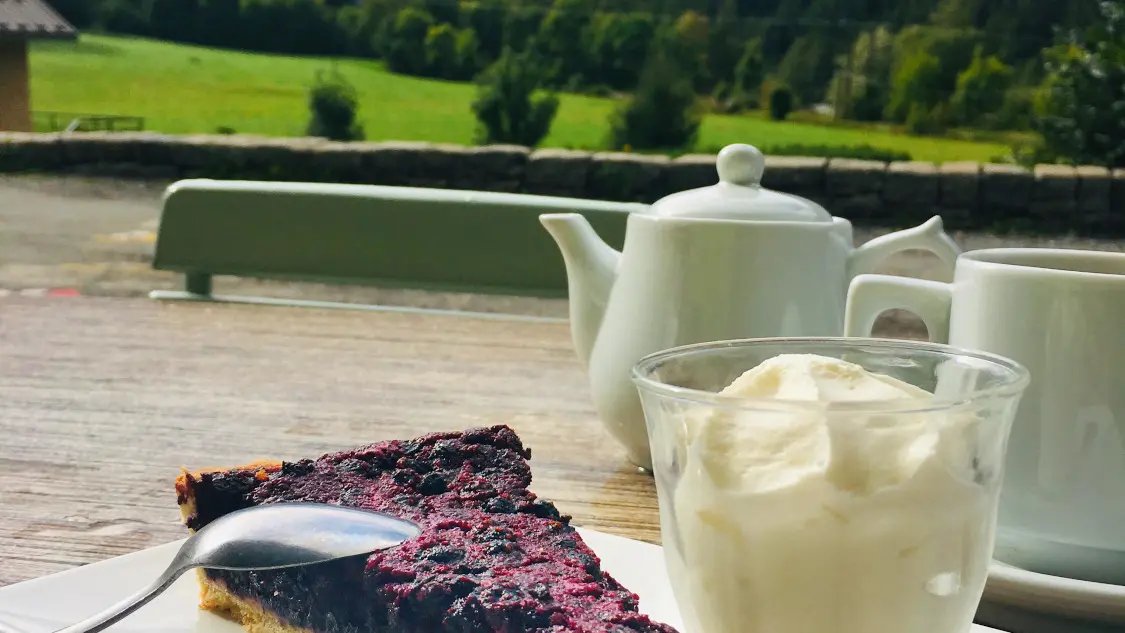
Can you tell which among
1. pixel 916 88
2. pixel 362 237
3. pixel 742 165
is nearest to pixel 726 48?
pixel 916 88

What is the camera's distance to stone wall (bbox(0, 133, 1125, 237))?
314cm

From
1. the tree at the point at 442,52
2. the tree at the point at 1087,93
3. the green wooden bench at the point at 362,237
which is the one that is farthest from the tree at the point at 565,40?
the green wooden bench at the point at 362,237

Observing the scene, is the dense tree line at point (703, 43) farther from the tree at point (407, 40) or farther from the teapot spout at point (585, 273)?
the teapot spout at point (585, 273)

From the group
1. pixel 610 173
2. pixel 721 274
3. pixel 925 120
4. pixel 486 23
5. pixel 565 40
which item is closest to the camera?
pixel 721 274

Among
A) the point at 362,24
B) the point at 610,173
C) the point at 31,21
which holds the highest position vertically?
the point at 362,24

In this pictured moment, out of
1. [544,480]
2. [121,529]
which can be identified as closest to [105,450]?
[121,529]

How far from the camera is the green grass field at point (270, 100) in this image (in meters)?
4.00

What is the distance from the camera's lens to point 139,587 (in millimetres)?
361

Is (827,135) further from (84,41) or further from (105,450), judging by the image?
(105,450)

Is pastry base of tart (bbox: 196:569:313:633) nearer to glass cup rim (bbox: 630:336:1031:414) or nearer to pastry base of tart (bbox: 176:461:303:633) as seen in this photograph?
pastry base of tart (bbox: 176:461:303:633)

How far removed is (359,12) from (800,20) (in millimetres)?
2065

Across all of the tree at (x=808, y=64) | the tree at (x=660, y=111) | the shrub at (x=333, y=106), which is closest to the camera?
the tree at (x=660, y=111)

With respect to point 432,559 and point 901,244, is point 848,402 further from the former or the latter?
point 901,244

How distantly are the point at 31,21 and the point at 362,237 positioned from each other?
11.3ft
